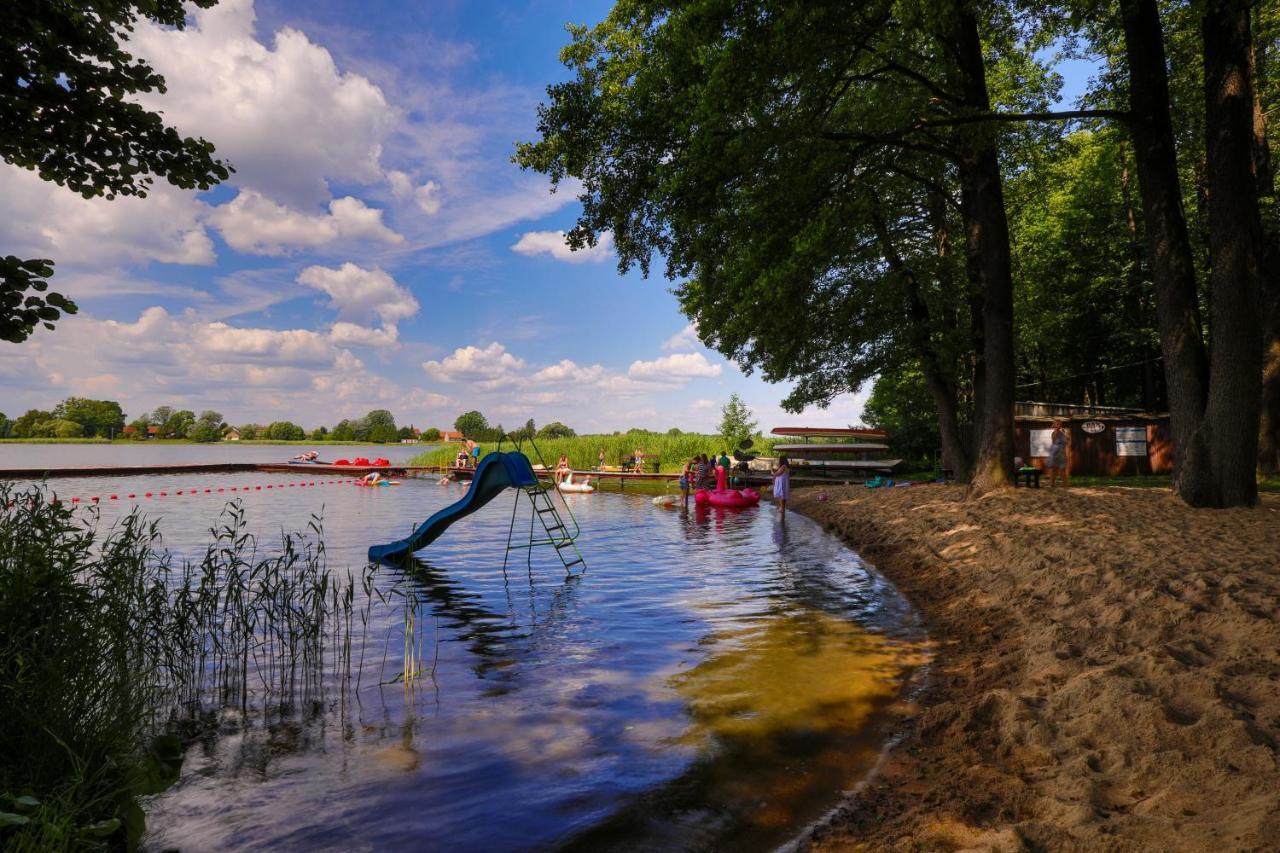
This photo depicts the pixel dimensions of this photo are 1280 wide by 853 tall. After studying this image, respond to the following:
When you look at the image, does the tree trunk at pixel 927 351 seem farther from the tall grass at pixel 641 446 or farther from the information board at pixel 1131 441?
the tall grass at pixel 641 446

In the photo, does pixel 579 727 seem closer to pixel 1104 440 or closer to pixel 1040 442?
pixel 1040 442

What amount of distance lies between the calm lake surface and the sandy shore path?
576 millimetres

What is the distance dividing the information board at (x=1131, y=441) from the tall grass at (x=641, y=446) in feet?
64.7

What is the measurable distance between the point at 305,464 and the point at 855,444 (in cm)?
4047

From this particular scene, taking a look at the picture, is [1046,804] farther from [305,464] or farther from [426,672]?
[305,464]

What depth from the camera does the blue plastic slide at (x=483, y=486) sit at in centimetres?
1391

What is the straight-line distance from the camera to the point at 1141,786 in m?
4.10

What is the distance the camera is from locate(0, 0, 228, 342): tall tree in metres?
5.29

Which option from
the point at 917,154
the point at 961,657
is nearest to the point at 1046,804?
the point at 961,657

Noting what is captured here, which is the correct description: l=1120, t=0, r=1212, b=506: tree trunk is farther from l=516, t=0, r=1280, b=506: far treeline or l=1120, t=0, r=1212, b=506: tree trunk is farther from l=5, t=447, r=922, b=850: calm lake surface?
l=5, t=447, r=922, b=850: calm lake surface

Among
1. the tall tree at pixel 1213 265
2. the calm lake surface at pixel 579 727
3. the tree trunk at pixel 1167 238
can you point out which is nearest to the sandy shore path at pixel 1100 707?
the calm lake surface at pixel 579 727

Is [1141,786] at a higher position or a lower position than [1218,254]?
lower

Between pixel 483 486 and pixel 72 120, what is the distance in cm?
959

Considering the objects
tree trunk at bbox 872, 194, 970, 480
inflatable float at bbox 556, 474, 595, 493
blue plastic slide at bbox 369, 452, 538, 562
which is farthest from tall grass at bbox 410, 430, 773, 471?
blue plastic slide at bbox 369, 452, 538, 562
